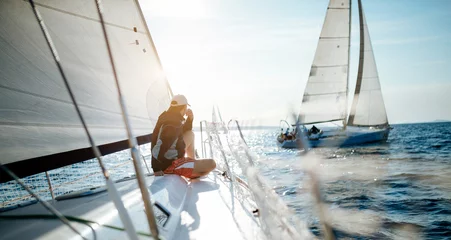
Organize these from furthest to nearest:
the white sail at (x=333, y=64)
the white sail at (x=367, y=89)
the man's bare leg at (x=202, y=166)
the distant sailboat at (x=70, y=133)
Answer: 1. the white sail at (x=367, y=89)
2. the white sail at (x=333, y=64)
3. the man's bare leg at (x=202, y=166)
4. the distant sailboat at (x=70, y=133)

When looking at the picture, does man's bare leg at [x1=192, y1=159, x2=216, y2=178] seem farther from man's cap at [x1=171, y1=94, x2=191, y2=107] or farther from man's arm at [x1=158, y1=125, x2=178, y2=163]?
man's cap at [x1=171, y1=94, x2=191, y2=107]

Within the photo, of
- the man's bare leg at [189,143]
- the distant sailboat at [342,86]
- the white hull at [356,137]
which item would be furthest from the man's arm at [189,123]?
the white hull at [356,137]

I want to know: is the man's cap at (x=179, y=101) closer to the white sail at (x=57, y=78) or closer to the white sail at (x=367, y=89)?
the white sail at (x=57, y=78)

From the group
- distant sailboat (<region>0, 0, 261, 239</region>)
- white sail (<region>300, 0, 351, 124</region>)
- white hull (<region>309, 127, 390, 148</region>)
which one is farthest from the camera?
white hull (<region>309, 127, 390, 148</region>)

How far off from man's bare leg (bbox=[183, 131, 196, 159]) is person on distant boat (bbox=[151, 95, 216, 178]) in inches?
19.1

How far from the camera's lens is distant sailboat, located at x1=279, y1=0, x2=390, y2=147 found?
19.7 metres

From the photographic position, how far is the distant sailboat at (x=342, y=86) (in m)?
19.7

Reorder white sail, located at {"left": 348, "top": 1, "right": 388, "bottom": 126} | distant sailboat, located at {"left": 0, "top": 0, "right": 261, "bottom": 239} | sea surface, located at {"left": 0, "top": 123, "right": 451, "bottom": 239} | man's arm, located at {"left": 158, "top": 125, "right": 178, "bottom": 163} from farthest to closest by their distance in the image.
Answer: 1. white sail, located at {"left": 348, "top": 1, "right": 388, "bottom": 126}
2. sea surface, located at {"left": 0, "top": 123, "right": 451, "bottom": 239}
3. man's arm, located at {"left": 158, "top": 125, "right": 178, "bottom": 163}
4. distant sailboat, located at {"left": 0, "top": 0, "right": 261, "bottom": 239}

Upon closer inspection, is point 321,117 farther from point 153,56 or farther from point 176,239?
point 176,239

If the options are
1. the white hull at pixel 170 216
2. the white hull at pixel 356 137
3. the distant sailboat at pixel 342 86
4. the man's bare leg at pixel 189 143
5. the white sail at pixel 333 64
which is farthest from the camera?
the white hull at pixel 356 137

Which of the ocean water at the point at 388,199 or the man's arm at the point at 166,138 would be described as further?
the ocean water at the point at 388,199

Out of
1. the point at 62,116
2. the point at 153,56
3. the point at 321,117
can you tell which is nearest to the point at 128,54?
the point at 153,56

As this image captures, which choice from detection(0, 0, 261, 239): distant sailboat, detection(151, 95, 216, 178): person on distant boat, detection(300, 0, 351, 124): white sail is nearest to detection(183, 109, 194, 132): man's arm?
detection(151, 95, 216, 178): person on distant boat

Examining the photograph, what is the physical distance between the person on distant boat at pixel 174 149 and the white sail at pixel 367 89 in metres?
21.1
